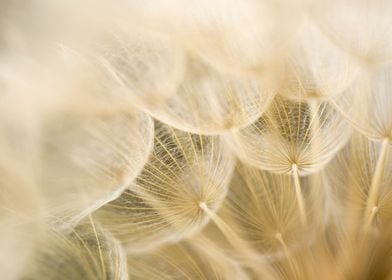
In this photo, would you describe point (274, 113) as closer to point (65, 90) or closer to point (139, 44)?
point (139, 44)

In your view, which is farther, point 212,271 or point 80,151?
point 212,271

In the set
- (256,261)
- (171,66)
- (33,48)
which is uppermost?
(33,48)

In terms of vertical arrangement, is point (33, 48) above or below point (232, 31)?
above

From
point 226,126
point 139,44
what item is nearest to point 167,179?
point 226,126

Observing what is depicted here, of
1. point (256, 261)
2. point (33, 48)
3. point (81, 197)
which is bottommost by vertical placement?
point (256, 261)

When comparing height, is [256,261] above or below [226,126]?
below

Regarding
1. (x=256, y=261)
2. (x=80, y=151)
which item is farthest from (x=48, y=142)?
(x=256, y=261)

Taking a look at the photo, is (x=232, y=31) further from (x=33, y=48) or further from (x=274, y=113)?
(x=33, y=48)

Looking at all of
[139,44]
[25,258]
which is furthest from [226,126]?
[25,258]
